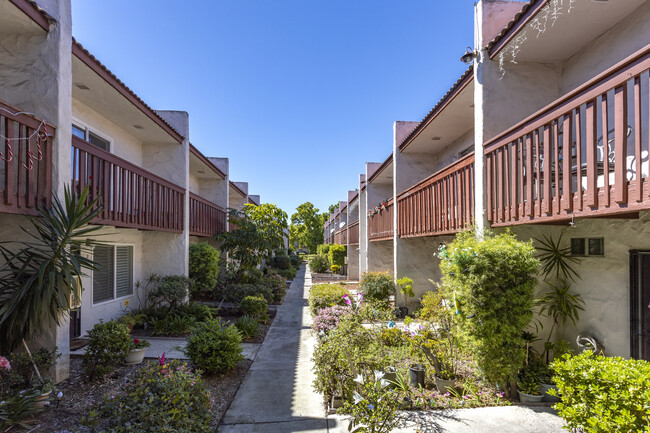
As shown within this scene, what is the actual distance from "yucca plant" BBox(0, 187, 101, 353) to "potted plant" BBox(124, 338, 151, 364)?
142 centimetres

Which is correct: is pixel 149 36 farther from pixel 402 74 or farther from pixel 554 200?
pixel 554 200

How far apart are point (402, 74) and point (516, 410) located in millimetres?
9955

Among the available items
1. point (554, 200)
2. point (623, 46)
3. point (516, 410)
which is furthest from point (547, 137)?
point (516, 410)

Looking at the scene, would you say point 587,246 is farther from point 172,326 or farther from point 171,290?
point 171,290

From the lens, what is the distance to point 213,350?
533 cm

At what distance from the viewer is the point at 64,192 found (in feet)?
16.3

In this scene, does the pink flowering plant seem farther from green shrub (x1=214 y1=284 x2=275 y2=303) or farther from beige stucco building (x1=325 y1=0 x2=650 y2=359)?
beige stucco building (x1=325 y1=0 x2=650 y2=359)

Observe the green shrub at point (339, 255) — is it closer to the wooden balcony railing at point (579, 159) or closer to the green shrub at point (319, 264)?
the green shrub at point (319, 264)

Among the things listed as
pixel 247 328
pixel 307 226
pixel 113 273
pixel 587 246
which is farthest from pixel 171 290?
pixel 307 226

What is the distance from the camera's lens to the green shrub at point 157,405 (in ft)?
9.47

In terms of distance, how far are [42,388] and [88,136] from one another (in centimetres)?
617

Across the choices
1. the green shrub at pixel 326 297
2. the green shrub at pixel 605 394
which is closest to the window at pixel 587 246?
the green shrub at pixel 605 394

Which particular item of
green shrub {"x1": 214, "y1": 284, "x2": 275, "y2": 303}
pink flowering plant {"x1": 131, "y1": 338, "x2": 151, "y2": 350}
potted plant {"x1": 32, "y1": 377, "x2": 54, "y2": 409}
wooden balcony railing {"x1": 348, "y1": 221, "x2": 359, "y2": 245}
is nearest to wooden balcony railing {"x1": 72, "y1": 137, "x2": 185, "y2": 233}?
pink flowering plant {"x1": 131, "y1": 338, "x2": 151, "y2": 350}

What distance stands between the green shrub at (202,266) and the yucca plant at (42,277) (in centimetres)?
595
